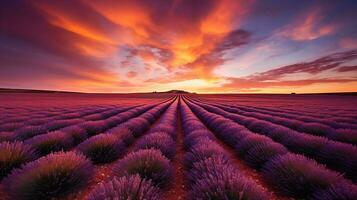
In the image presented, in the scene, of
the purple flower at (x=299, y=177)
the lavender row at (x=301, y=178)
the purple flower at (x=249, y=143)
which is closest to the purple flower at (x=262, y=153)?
the lavender row at (x=301, y=178)

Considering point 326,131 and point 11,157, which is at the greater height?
point 11,157

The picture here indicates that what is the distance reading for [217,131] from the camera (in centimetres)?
695

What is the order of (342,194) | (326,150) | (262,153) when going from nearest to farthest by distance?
(342,194) → (326,150) → (262,153)

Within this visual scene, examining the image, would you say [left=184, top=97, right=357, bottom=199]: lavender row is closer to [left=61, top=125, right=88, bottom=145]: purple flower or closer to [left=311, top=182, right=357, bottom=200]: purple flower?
[left=311, top=182, right=357, bottom=200]: purple flower

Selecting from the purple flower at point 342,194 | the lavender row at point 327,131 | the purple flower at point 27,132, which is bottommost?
the lavender row at point 327,131

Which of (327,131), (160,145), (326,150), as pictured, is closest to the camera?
(326,150)

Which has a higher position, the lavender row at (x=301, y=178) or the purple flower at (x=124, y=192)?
the purple flower at (x=124, y=192)

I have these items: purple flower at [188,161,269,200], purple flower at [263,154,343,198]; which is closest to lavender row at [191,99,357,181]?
purple flower at [263,154,343,198]

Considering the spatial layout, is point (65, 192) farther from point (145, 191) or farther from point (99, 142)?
point (99, 142)

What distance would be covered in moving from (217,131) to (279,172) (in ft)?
13.9

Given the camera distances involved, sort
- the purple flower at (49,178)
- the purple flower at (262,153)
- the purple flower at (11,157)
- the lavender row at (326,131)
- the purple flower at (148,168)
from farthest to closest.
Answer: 1. the lavender row at (326,131)
2. the purple flower at (262,153)
3. the purple flower at (11,157)
4. the purple flower at (148,168)
5. the purple flower at (49,178)

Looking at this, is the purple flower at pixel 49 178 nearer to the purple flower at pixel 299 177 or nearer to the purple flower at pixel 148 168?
the purple flower at pixel 148 168

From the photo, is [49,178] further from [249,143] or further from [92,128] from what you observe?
[92,128]

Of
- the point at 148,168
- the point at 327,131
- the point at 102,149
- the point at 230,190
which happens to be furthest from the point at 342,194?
the point at 327,131
